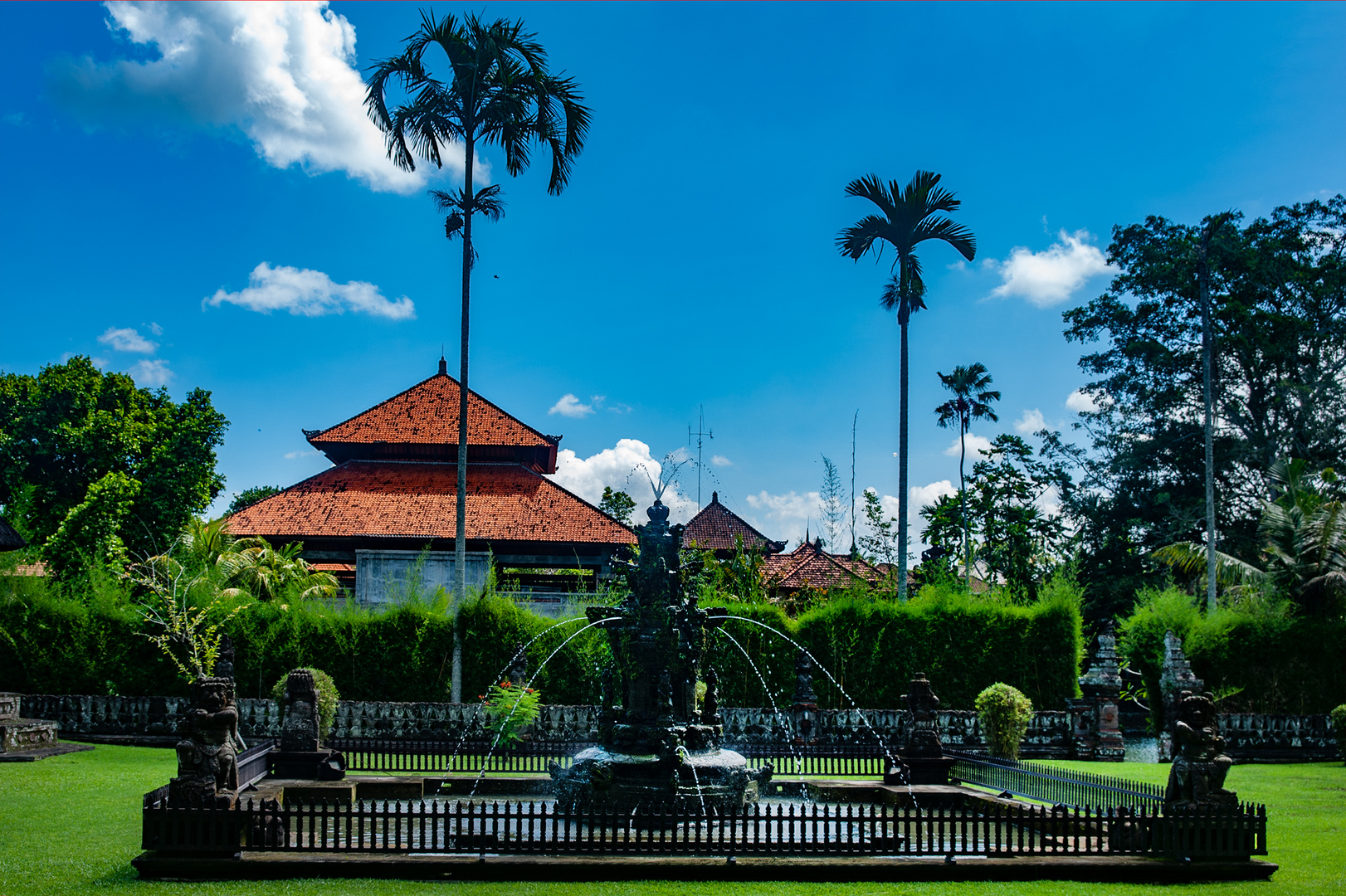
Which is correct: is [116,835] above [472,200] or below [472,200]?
below

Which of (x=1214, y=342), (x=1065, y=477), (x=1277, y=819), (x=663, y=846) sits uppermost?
(x=1214, y=342)

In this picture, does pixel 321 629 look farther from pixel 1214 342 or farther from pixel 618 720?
pixel 1214 342

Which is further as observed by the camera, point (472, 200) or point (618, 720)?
point (472, 200)

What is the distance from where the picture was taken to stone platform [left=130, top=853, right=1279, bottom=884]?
28.5 ft

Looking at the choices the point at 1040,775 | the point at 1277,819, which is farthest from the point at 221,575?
the point at 1277,819

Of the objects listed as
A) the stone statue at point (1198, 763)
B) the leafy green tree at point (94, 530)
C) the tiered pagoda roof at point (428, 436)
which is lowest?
the stone statue at point (1198, 763)

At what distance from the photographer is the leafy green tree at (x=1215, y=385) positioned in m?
35.4

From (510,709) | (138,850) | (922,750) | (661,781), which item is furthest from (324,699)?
(922,750)

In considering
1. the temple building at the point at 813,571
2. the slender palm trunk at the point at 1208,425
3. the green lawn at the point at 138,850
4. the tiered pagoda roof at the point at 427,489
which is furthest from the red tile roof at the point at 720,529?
the green lawn at the point at 138,850

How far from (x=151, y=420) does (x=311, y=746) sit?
87.6 ft

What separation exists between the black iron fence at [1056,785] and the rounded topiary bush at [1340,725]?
10163mm

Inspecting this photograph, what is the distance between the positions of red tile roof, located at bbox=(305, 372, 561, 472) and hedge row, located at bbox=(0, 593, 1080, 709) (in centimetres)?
911

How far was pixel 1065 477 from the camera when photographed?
3956cm

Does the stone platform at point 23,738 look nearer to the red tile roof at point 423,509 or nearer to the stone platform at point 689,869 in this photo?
the red tile roof at point 423,509
